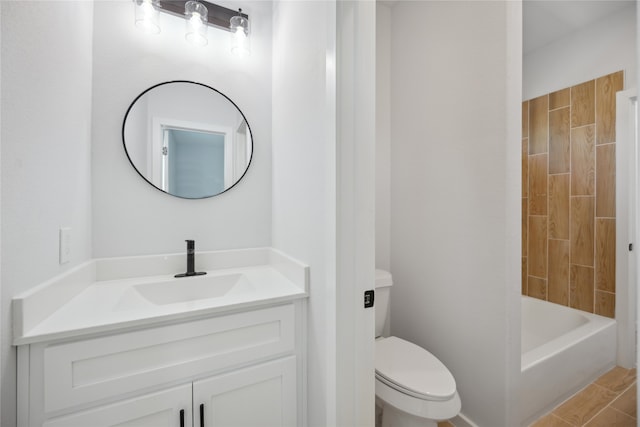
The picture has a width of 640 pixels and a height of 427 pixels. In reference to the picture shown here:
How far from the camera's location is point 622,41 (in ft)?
6.06

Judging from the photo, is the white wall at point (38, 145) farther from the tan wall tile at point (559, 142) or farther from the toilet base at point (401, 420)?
the tan wall tile at point (559, 142)

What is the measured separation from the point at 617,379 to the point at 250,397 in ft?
7.66

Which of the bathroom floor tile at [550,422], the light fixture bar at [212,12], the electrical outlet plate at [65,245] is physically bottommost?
the bathroom floor tile at [550,422]

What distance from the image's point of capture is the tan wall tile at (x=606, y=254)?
1.90m

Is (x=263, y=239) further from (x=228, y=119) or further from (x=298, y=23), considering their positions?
(x=298, y=23)

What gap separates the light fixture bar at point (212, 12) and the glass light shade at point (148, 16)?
4 centimetres

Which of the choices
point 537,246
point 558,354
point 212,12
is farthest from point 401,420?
point 212,12

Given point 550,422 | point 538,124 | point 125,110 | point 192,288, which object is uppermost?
point 538,124

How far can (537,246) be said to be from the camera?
232cm

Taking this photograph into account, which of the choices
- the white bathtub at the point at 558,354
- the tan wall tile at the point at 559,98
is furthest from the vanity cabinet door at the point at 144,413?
the tan wall tile at the point at 559,98

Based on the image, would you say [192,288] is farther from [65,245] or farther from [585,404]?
[585,404]

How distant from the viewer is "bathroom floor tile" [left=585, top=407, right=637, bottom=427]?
142cm

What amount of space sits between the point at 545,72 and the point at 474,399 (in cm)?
254

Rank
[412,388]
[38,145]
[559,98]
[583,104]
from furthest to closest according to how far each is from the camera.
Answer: [559,98] < [583,104] < [412,388] < [38,145]
